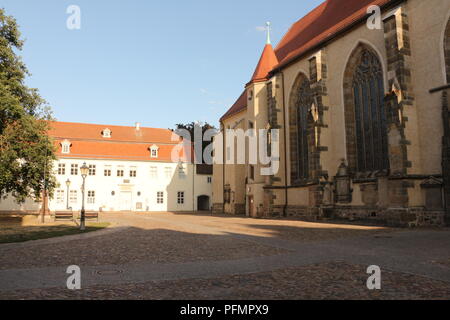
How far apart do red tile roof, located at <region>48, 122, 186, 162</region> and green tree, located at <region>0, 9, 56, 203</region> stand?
2046cm

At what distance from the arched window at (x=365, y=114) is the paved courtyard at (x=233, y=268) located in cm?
782

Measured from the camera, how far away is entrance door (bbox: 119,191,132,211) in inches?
1791

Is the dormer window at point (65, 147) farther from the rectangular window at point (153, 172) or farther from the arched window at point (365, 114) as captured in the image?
the arched window at point (365, 114)

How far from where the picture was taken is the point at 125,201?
45.8m

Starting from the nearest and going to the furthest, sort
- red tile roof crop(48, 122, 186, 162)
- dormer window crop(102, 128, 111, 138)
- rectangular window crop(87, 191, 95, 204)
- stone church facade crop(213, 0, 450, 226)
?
stone church facade crop(213, 0, 450, 226) → rectangular window crop(87, 191, 95, 204) → red tile roof crop(48, 122, 186, 162) → dormer window crop(102, 128, 111, 138)

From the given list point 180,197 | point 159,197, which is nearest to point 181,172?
point 180,197

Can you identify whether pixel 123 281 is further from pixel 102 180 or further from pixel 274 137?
pixel 102 180

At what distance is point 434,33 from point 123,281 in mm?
17376

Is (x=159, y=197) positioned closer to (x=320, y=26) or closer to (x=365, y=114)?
(x=320, y=26)

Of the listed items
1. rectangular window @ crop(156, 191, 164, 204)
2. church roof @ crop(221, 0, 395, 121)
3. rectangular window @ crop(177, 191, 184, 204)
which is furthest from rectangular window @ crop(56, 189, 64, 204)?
church roof @ crop(221, 0, 395, 121)

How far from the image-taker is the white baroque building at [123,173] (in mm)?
44188

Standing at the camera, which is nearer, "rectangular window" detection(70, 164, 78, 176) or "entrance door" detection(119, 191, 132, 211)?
"rectangular window" detection(70, 164, 78, 176)

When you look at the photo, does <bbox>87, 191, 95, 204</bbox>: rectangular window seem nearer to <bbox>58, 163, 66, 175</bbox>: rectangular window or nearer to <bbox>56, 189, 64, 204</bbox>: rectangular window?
<bbox>56, 189, 64, 204</bbox>: rectangular window

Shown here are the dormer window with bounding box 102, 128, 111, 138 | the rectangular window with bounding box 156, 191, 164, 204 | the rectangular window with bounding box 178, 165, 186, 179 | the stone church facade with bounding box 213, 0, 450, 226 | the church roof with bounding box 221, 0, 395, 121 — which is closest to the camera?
the stone church facade with bounding box 213, 0, 450, 226
